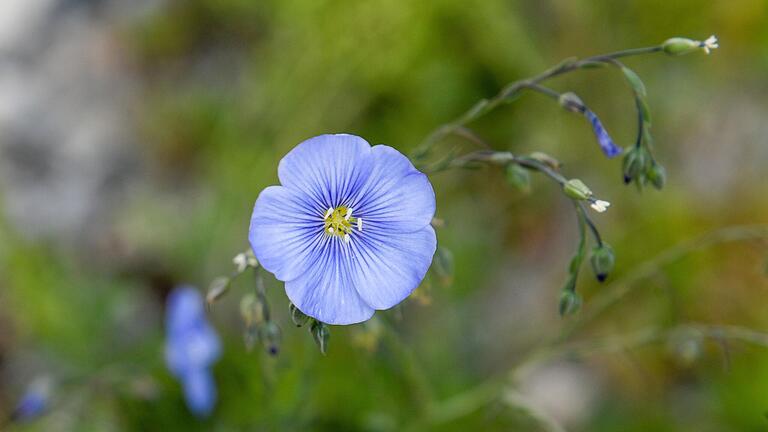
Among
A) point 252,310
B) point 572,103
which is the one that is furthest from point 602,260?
point 252,310

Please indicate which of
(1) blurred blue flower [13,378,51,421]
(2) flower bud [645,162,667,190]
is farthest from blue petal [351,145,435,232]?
(1) blurred blue flower [13,378,51,421]

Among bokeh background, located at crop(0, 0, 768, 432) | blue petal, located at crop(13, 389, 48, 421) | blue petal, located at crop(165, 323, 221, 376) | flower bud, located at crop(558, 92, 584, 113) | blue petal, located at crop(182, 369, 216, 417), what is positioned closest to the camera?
flower bud, located at crop(558, 92, 584, 113)

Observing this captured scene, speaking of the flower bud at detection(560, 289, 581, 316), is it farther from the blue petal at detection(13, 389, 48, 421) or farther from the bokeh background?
the blue petal at detection(13, 389, 48, 421)

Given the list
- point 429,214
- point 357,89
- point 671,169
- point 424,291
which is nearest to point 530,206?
point 671,169

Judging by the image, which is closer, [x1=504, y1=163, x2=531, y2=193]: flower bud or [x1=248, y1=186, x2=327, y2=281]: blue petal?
[x1=248, y1=186, x2=327, y2=281]: blue petal

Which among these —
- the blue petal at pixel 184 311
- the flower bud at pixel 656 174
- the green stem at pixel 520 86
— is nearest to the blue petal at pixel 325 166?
the green stem at pixel 520 86

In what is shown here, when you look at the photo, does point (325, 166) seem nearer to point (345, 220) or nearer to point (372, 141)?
point (345, 220)

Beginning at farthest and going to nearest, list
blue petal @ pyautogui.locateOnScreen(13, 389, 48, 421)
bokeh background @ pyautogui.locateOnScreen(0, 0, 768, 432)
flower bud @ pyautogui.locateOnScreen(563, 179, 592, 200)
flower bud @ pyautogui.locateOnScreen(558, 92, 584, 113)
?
1. bokeh background @ pyautogui.locateOnScreen(0, 0, 768, 432)
2. blue petal @ pyautogui.locateOnScreen(13, 389, 48, 421)
3. flower bud @ pyautogui.locateOnScreen(558, 92, 584, 113)
4. flower bud @ pyautogui.locateOnScreen(563, 179, 592, 200)
